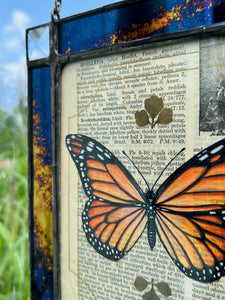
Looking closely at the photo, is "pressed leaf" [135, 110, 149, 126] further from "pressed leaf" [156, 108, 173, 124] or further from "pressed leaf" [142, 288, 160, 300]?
"pressed leaf" [142, 288, 160, 300]

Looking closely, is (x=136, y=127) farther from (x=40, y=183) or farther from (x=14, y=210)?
(x=14, y=210)

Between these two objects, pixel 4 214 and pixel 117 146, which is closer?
pixel 117 146

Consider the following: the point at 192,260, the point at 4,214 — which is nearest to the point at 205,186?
the point at 192,260

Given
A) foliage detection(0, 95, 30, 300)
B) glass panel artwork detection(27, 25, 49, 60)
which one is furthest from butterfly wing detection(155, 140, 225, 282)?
foliage detection(0, 95, 30, 300)

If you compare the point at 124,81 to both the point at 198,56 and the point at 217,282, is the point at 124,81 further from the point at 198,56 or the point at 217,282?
the point at 217,282

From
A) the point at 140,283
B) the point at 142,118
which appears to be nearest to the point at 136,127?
the point at 142,118

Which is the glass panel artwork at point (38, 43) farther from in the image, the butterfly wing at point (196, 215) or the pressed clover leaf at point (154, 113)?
the butterfly wing at point (196, 215)
